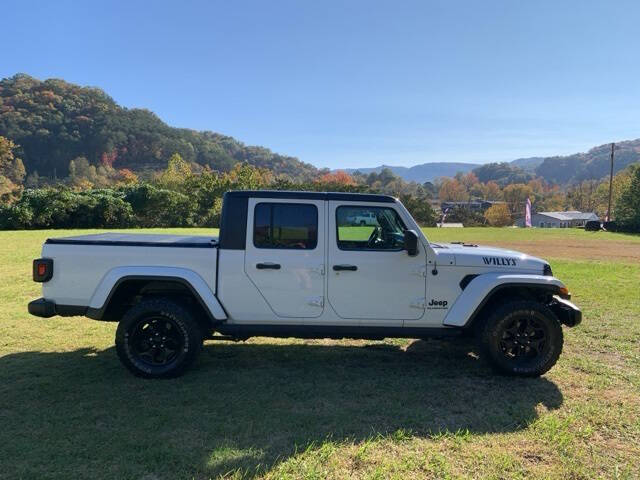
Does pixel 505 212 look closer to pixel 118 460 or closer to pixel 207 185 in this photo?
pixel 207 185

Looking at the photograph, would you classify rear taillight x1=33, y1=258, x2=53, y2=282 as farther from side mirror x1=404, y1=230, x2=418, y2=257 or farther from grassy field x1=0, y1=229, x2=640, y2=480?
side mirror x1=404, y1=230, x2=418, y2=257

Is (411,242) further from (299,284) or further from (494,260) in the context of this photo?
(299,284)

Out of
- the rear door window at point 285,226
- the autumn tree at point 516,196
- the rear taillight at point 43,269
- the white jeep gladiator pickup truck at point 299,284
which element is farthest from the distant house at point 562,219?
the rear taillight at point 43,269

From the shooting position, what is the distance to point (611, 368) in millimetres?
5172

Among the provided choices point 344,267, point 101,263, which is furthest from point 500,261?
point 101,263

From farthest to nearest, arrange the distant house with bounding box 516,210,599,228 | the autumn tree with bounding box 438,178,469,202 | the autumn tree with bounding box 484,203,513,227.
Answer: the autumn tree with bounding box 438,178,469,202 < the autumn tree with bounding box 484,203,513,227 < the distant house with bounding box 516,210,599,228

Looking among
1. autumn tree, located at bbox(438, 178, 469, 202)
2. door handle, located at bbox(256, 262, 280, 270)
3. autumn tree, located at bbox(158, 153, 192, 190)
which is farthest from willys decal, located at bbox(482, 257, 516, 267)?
autumn tree, located at bbox(438, 178, 469, 202)

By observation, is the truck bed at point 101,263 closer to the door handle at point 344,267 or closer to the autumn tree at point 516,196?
the door handle at point 344,267

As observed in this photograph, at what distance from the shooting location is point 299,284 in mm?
4668

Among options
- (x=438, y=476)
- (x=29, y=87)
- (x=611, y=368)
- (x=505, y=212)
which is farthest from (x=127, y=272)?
(x=29, y=87)

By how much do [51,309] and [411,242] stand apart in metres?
3.75

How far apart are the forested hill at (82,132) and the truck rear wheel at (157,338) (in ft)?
374

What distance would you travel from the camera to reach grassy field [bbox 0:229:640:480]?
10.4ft

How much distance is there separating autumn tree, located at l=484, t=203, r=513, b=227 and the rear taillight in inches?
4273
